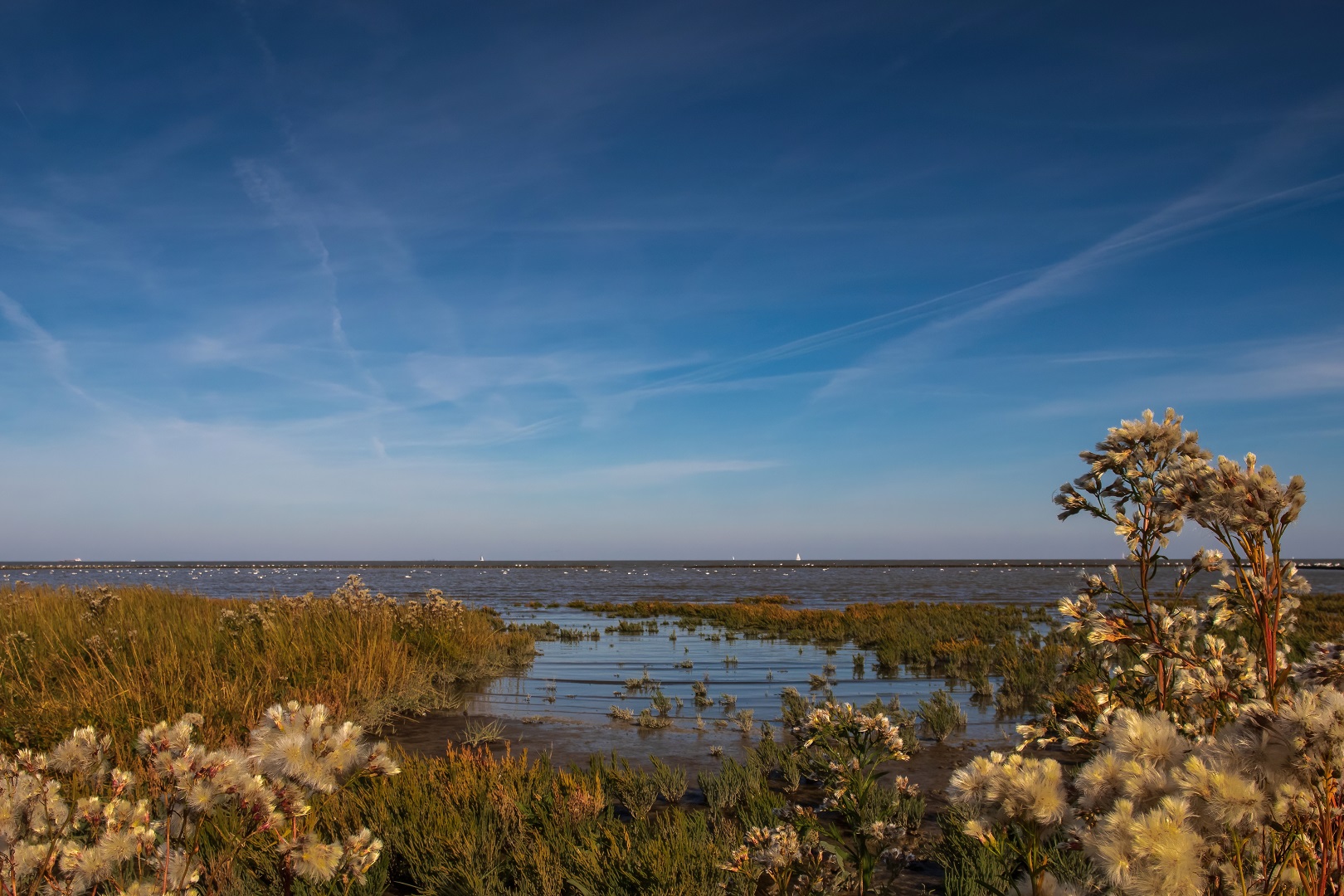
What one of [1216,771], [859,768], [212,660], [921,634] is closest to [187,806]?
[1216,771]

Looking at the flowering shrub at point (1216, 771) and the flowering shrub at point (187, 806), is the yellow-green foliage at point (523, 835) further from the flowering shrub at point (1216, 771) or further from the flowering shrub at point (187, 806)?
the flowering shrub at point (1216, 771)

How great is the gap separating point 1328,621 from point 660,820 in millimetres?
24094

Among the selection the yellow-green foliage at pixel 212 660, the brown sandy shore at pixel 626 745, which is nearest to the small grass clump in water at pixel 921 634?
the brown sandy shore at pixel 626 745

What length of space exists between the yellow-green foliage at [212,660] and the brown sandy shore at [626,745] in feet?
2.13

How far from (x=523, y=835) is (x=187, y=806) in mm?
3496

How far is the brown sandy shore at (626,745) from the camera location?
7.87 m

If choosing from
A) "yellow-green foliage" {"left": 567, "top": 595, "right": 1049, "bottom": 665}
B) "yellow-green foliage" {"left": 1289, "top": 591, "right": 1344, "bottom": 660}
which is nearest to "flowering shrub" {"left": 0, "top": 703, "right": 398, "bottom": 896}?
"yellow-green foliage" {"left": 1289, "top": 591, "right": 1344, "bottom": 660}

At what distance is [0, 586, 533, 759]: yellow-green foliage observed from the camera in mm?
7047

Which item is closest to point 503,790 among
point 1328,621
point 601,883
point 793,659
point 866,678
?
point 601,883

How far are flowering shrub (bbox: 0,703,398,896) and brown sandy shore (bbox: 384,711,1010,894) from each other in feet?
16.4

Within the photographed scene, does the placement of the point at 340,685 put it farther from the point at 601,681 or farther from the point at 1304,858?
the point at 1304,858

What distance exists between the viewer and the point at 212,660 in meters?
9.34

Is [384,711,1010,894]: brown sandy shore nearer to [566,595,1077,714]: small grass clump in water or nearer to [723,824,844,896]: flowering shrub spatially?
[566,595,1077,714]: small grass clump in water

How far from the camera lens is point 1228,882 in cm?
141
